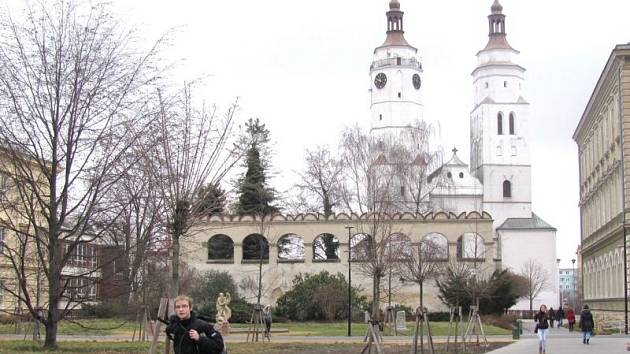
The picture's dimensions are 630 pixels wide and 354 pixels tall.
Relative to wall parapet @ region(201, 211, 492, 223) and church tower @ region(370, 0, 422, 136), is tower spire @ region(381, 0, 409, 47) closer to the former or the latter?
church tower @ region(370, 0, 422, 136)

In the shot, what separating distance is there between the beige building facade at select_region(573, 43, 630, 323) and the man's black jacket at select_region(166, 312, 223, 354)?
36066mm

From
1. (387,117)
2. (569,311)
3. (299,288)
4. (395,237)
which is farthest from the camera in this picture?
(387,117)

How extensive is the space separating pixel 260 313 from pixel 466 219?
32.5 meters

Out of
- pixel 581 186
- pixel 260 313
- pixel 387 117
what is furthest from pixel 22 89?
pixel 387 117

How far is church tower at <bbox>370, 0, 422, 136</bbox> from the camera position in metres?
117

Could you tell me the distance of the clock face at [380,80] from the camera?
119000 millimetres

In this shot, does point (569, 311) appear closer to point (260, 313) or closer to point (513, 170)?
point (260, 313)

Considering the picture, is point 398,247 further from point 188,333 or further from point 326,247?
point 188,333

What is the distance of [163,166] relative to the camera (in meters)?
22.2

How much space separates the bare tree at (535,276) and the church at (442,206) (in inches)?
11.6

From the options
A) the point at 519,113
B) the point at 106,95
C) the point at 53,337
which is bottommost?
the point at 53,337

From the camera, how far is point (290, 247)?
7356 centimetres

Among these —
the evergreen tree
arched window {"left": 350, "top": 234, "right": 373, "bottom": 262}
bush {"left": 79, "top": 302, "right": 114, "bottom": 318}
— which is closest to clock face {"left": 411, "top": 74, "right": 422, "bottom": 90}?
the evergreen tree

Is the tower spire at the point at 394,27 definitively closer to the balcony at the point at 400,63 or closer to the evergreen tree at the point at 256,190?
the balcony at the point at 400,63
